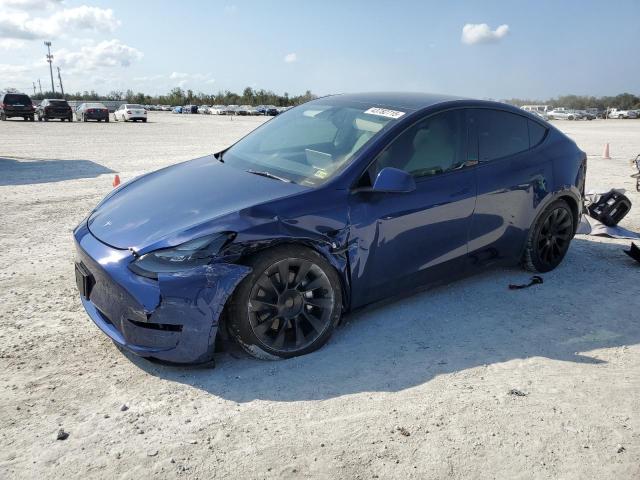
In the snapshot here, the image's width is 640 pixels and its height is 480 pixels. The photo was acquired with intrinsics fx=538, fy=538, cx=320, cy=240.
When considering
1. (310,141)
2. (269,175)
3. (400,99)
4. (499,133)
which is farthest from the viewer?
(499,133)

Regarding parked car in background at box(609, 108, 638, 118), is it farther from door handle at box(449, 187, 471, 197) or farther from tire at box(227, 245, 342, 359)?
tire at box(227, 245, 342, 359)

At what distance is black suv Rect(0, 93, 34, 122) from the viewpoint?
3628 cm

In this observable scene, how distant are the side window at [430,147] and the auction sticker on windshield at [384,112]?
168 millimetres

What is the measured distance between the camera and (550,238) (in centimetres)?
514

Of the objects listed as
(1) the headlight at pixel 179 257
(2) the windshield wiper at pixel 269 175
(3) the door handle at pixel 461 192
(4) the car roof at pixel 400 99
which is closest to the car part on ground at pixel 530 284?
(3) the door handle at pixel 461 192

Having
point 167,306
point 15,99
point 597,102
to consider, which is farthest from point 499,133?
point 597,102

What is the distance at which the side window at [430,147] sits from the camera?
12.9 ft

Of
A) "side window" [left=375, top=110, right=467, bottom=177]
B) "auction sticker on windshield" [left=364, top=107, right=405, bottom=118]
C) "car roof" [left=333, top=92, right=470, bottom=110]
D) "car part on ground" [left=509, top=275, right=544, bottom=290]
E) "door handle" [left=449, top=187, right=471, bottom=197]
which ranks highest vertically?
"car roof" [left=333, top=92, right=470, bottom=110]

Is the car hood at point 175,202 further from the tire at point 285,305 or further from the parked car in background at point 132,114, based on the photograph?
the parked car in background at point 132,114

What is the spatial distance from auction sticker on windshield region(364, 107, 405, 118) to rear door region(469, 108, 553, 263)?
29.2 inches

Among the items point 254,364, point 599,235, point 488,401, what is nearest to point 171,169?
Result: point 254,364

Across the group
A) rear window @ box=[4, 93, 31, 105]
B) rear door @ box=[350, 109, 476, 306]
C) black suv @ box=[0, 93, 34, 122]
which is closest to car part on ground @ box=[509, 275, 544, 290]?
rear door @ box=[350, 109, 476, 306]

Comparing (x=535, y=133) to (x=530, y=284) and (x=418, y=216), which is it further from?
(x=418, y=216)

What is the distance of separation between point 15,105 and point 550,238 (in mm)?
39767
